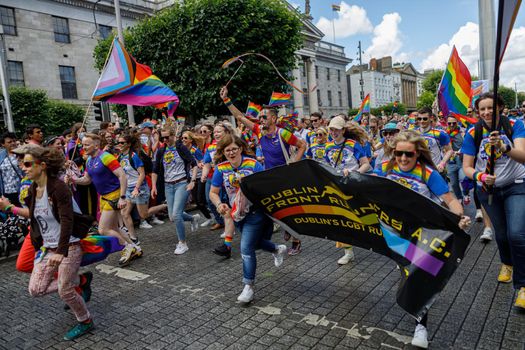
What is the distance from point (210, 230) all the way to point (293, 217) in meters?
3.70

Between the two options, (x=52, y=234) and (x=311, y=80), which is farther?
(x=311, y=80)

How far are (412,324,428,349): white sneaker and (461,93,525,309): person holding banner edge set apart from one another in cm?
115

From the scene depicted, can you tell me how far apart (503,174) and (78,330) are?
4.33m

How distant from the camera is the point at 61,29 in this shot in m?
28.2

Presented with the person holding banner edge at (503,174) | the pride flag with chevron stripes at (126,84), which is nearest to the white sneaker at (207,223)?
the pride flag with chevron stripes at (126,84)

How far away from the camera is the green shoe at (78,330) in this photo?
387cm

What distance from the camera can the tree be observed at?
18.1 m

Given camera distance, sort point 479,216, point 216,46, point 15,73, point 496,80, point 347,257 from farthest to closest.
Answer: point 15,73
point 216,46
point 479,216
point 347,257
point 496,80

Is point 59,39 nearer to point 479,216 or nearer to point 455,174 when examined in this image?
point 455,174

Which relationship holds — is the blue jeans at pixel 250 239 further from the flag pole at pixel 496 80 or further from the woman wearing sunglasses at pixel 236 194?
the flag pole at pixel 496 80

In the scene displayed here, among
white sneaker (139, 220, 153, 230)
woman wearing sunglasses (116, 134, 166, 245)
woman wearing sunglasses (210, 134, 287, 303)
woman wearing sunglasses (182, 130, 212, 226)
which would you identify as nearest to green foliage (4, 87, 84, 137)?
white sneaker (139, 220, 153, 230)

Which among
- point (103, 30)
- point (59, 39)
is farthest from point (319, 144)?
point (103, 30)

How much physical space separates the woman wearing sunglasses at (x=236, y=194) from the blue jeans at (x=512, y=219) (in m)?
2.32

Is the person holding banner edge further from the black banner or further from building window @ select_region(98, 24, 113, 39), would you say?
building window @ select_region(98, 24, 113, 39)
